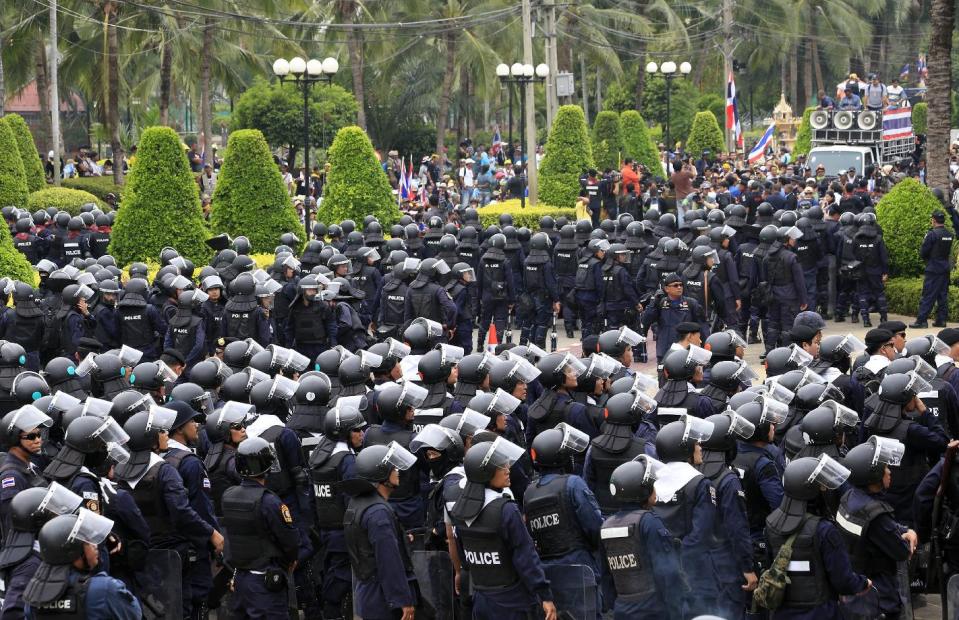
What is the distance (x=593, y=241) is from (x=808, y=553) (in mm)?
12200

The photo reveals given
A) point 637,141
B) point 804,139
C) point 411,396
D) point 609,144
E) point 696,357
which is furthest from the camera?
point 804,139

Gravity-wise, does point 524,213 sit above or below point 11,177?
below

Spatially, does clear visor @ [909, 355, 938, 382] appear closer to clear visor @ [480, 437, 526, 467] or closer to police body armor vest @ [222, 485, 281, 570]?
clear visor @ [480, 437, 526, 467]

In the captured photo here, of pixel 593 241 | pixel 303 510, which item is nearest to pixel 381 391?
pixel 303 510

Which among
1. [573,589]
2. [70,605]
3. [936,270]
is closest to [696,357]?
[573,589]

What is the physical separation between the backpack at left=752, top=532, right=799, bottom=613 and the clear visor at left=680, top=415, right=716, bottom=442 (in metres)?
0.97

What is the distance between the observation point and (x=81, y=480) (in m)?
9.05

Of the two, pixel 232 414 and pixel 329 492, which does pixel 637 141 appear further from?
pixel 329 492

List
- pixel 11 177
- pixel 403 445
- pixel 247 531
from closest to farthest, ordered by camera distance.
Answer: pixel 247 531 → pixel 403 445 → pixel 11 177

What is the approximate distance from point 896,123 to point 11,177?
75.5 feet

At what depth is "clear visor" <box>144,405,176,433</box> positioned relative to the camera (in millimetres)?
9617

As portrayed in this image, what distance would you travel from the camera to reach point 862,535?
8.26m

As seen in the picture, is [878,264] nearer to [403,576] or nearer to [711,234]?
[711,234]

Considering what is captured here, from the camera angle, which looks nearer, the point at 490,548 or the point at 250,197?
the point at 490,548
